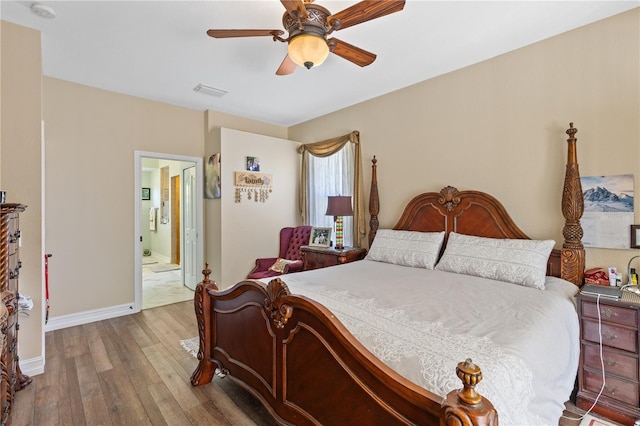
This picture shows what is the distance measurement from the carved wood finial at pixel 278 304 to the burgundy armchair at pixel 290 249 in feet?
7.87

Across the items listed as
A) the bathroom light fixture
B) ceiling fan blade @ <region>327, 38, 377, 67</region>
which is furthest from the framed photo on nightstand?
ceiling fan blade @ <region>327, 38, 377, 67</region>

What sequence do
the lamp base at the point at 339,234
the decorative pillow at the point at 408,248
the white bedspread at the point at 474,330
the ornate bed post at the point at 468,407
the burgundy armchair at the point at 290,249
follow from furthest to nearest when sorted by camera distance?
the burgundy armchair at the point at 290,249 → the lamp base at the point at 339,234 → the decorative pillow at the point at 408,248 → the white bedspread at the point at 474,330 → the ornate bed post at the point at 468,407

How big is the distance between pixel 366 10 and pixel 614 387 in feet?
9.33

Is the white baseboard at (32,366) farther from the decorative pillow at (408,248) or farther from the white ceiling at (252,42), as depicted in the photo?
the decorative pillow at (408,248)

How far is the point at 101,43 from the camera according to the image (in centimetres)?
269

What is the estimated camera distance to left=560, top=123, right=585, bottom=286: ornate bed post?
2.35 metres

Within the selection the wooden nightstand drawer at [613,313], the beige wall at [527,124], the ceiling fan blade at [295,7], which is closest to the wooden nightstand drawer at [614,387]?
the wooden nightstand drawer at [613,313]

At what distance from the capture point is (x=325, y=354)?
4.76ft

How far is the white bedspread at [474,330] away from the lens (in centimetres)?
115

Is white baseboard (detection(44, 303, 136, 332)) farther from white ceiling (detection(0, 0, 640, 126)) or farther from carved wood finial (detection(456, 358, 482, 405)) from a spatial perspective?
carved wood finial (detection(456, 358, 482, 405))

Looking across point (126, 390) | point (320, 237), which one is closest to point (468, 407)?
point (126, 390)

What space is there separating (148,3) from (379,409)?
290 cm

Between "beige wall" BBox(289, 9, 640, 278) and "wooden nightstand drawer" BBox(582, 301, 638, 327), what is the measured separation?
59 centimetres

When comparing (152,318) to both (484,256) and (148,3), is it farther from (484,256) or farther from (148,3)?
(484,256)
